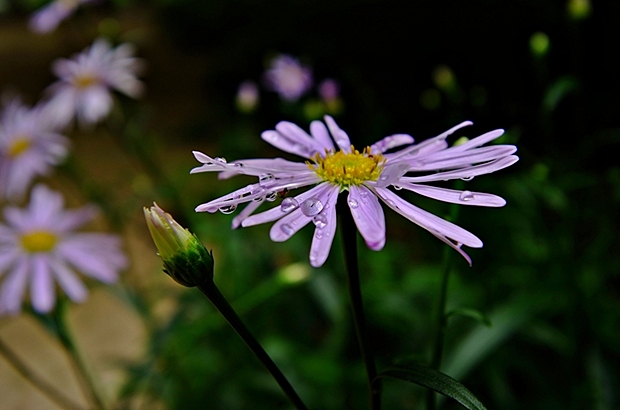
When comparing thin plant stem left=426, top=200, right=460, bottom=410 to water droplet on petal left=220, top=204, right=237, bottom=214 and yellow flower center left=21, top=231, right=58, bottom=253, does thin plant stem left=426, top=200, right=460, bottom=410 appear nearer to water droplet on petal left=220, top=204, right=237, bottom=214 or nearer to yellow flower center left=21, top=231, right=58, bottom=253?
water droplet on petal left=220, top=204, right=237, bottom=214

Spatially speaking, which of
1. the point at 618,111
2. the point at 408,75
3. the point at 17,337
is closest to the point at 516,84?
the point at 618,111

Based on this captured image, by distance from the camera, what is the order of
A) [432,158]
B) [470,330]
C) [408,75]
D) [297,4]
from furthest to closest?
1. [297,4]
2. [408,75]
3. [470,330]
4. [432,158]

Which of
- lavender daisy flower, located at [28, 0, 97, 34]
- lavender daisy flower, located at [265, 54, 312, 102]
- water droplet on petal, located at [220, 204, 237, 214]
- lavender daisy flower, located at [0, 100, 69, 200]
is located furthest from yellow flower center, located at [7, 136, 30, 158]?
water droplet on petal, located at [220, 204, 237, 214]

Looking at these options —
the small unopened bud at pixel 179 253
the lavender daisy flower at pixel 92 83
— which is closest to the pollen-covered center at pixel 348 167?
the small unopened bud at pixel 179 253

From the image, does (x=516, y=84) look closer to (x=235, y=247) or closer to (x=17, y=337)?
(x=235, y=247)

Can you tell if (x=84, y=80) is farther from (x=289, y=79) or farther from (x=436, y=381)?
(x=436, y=381)

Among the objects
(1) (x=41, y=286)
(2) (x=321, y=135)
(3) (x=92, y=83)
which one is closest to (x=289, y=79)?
(3) (x=92, y=83)
